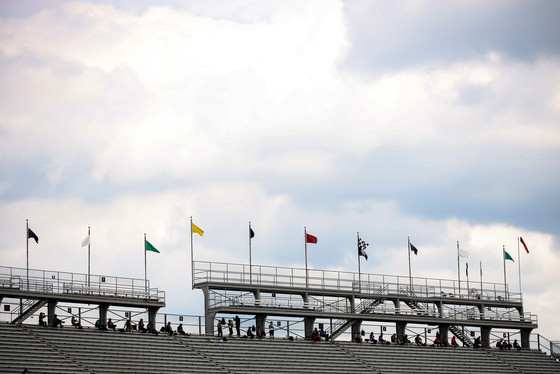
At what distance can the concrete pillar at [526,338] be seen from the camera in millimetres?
76944

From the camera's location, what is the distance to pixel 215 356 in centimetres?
5794

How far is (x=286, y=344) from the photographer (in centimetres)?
6288

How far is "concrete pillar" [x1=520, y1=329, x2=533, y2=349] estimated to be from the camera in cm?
7694

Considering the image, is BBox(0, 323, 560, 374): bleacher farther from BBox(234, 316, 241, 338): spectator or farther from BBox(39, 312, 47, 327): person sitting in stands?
BBox(234, 316, 241, 338): spectator

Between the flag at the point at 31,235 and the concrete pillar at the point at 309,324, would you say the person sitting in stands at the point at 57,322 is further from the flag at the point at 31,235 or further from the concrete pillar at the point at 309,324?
the concrete pillar at the point at 309,324

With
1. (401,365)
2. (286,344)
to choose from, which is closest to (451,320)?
(401,365)

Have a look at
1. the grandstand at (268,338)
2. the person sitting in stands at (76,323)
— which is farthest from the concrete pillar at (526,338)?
the person sitting in stands at (76,323)

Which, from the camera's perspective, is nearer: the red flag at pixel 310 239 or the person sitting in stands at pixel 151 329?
the person sitting in stands at pixel 151 329

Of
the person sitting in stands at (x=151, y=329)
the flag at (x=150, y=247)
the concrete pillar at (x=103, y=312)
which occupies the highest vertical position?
the flag at (x=150, y=247)

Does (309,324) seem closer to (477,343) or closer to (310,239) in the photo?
(310,239)

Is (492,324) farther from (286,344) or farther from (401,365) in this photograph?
(286,344)

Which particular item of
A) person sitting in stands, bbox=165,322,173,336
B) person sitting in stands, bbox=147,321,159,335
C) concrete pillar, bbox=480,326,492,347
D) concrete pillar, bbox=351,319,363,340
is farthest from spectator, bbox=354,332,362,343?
person sitting in stands, bbox=147,321,159,335

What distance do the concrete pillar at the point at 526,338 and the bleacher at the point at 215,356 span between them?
3283mm

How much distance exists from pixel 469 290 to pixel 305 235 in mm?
15471
